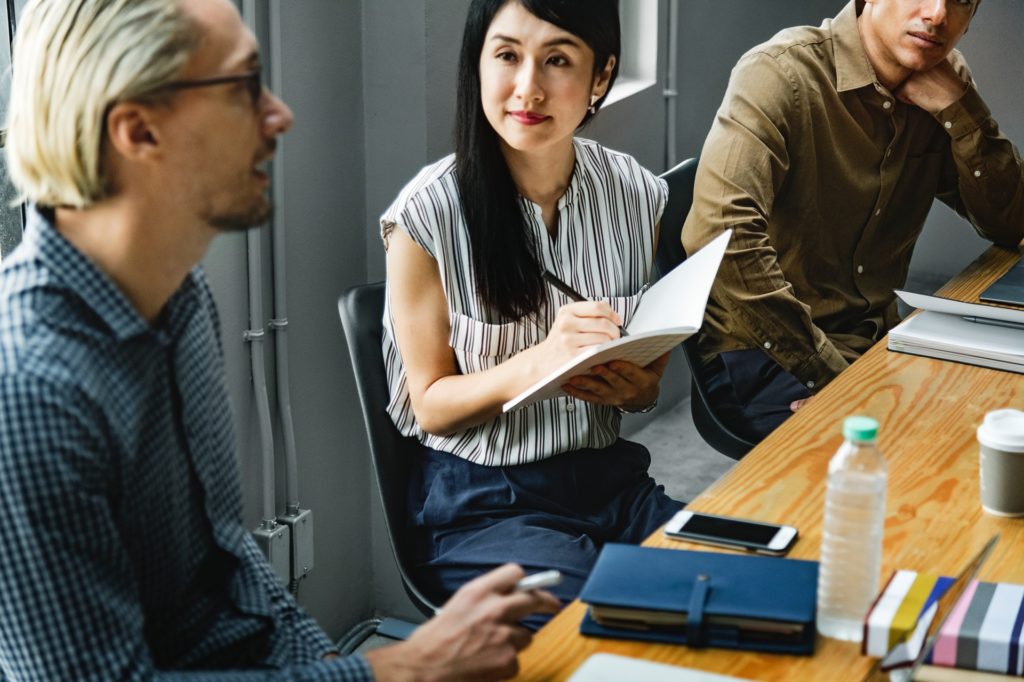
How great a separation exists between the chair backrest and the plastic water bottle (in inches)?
31.3

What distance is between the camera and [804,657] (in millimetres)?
1209

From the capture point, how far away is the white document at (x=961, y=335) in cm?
205

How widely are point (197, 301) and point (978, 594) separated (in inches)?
34.3

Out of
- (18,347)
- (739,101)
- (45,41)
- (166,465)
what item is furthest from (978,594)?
(739,101)

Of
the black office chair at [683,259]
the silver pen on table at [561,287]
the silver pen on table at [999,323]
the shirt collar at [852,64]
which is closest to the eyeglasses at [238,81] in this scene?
the silver pen on table at [561,287]

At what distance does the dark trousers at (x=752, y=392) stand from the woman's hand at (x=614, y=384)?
0.53 meters

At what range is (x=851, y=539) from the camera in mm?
1207

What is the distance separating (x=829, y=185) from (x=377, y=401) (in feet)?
3.89

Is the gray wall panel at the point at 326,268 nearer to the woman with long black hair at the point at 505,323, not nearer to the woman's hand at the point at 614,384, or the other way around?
the woman with long black hair at the point at 505,323

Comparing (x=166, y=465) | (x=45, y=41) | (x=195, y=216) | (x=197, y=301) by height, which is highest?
(x=45, y=41)

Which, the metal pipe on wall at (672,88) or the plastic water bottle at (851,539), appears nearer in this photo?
the plastic water bottle at (851,539)

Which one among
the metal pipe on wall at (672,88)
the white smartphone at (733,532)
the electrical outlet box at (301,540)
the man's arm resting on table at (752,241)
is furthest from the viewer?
the metal pipe on wall at (672,88)

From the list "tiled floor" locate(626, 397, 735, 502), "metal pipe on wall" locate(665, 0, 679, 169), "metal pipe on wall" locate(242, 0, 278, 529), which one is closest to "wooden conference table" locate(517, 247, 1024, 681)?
"metal pipe on wall" locate(242, 0, 278, 529)

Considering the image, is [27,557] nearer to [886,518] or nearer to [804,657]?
[804,657]
